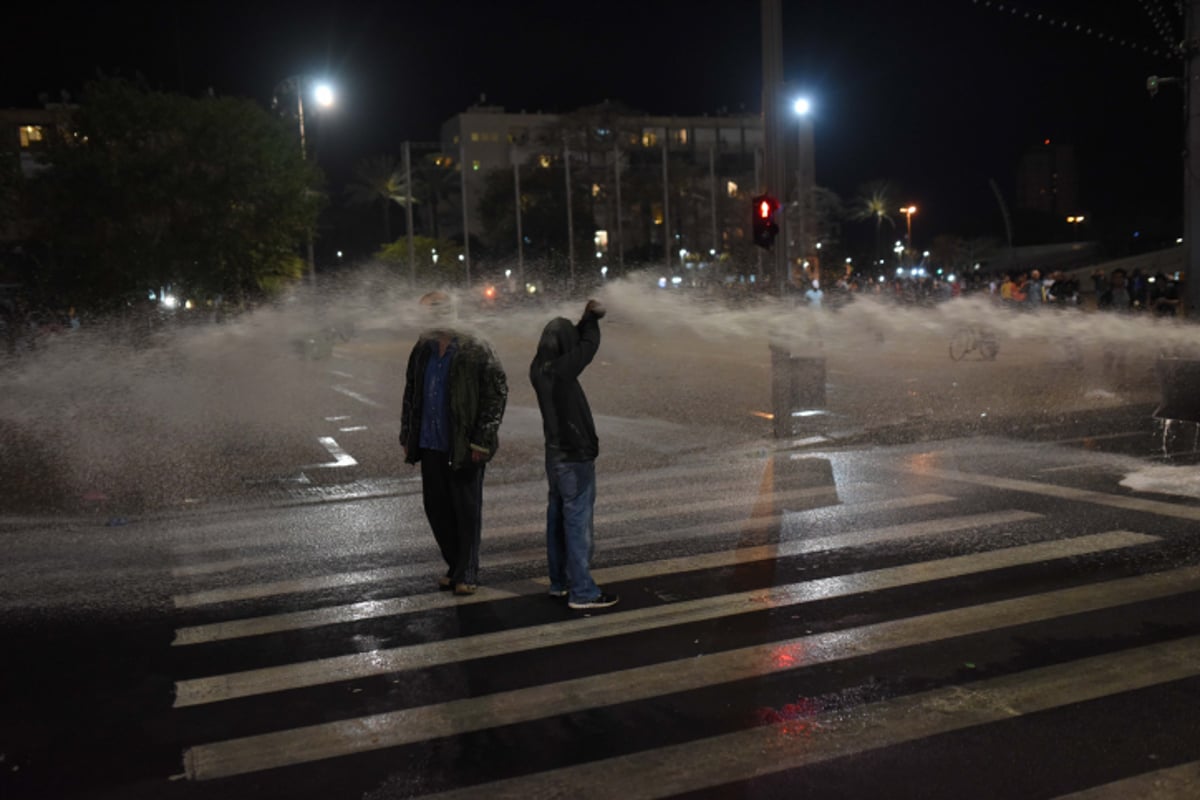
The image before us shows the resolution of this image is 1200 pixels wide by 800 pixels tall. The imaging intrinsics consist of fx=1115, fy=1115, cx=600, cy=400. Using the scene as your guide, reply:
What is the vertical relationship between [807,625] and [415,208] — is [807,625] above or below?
below

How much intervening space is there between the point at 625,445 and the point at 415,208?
296 ft

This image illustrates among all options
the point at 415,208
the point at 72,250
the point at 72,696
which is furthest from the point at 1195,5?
the point at 415,208

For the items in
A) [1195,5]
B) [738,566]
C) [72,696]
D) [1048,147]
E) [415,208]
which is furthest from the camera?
[1048,147]

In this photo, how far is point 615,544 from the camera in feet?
26.4

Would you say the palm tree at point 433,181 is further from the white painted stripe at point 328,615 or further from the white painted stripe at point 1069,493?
the white painted stripe at point 328,615

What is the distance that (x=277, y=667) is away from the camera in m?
5.57

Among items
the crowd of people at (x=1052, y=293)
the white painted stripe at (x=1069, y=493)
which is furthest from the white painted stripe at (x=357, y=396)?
the white painted stripe at (x=1069, y=493)

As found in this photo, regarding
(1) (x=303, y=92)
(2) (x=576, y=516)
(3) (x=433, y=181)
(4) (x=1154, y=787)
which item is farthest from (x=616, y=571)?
(3) (x=433, y=181)

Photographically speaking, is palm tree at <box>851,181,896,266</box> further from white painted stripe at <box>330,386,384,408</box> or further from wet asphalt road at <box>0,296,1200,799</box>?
wet asphalt road at <box>0,296,1200,799</box>

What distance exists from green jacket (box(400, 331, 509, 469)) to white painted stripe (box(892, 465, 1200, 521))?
5155 mm

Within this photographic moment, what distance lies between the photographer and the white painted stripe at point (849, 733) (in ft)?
13.5

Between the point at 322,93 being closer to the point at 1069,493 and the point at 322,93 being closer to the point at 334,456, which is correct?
the point at 334,456

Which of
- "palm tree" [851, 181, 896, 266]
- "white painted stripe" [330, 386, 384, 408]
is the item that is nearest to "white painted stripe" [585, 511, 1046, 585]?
"white painted stripe" [330, 386, 384, 408]

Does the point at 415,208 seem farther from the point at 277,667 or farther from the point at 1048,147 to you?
the point at 277,667
